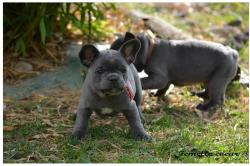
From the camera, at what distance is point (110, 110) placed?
5.36m

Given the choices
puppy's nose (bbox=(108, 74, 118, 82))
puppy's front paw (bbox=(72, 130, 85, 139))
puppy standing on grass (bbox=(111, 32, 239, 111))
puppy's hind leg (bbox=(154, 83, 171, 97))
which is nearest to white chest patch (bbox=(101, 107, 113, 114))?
puppy's front paw (bbox=(72, 130, 85, 139))

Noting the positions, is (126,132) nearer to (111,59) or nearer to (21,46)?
(111,59)

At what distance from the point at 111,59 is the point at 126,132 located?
85 centimetres

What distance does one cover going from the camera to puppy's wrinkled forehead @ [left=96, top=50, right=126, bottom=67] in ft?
16.6

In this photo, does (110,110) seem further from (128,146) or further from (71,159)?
(71,159)

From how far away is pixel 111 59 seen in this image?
5.09 metres

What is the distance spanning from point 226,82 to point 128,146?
88.7 inches

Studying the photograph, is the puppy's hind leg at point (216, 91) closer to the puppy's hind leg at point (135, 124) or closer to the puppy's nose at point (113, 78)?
the puppy's hind leg at point (135, 124)

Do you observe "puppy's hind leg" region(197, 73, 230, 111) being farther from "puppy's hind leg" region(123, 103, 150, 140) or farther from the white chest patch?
the white chest patch

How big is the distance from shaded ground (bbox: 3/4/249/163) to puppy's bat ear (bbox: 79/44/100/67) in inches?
28.5

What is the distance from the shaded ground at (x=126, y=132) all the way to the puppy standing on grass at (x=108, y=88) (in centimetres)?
17

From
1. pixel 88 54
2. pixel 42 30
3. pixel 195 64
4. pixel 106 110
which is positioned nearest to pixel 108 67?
pixel 88 54

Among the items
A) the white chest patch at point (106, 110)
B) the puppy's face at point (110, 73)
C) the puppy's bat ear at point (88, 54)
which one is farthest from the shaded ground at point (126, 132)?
the puppy's bat ear at point (88, 54)

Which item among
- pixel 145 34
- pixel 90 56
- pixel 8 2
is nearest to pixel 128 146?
pixel 90 56
